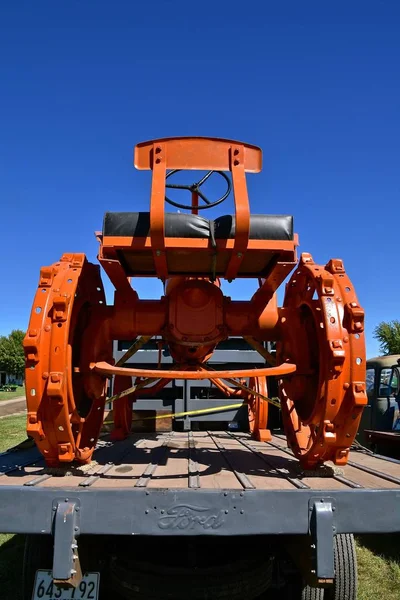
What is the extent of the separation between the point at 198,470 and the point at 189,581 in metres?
0.67

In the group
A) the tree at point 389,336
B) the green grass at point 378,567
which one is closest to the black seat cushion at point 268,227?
the green grass at point 378,567

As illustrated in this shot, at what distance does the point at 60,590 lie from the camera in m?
2.36

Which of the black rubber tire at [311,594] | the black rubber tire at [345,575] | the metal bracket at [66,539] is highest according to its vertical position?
the metal bracket at [66,539]

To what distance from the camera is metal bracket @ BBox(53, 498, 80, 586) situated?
2191 mm

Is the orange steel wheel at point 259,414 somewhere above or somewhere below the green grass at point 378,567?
above

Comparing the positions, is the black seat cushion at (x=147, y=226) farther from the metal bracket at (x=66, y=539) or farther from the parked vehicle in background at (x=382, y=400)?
the parked vehicle in background at (x=382, y=400)

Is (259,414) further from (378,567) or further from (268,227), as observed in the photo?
(268,227)

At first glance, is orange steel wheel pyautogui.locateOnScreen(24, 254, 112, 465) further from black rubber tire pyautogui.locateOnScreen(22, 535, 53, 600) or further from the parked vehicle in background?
the parked vehicle in background

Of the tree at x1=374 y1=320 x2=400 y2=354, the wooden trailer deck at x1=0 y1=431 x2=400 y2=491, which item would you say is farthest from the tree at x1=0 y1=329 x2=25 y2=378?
the wooden trailer deck at x1=0 y1=431 x2=400 y2=491

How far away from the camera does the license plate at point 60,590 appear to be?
234cm

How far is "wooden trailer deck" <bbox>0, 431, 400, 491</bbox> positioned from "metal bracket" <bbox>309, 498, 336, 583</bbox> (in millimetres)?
141

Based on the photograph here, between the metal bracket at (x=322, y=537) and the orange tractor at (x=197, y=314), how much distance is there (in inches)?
22.5

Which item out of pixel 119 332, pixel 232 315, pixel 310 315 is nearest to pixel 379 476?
pixel 310 315

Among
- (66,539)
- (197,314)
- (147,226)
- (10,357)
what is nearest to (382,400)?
(197,314)
